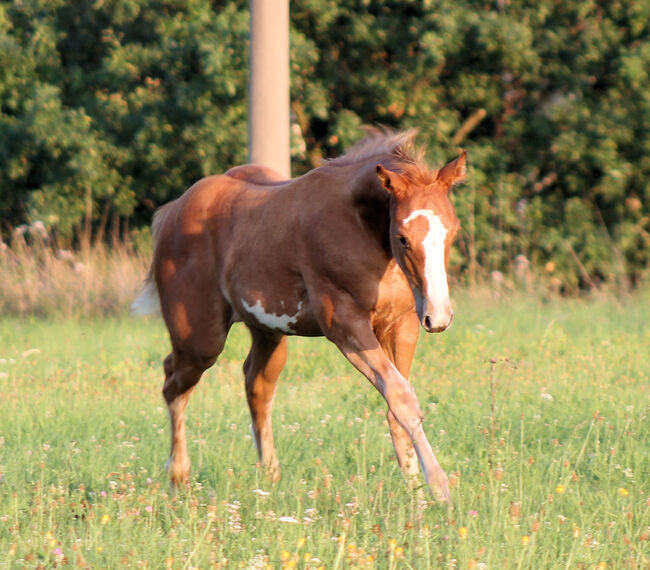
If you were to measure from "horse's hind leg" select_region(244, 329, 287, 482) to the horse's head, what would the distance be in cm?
175

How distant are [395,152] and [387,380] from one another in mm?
1135

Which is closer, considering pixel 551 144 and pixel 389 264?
pixel 389 264

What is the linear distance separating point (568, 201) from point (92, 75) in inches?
286

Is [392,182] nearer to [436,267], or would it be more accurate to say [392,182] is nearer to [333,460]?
[436,267]

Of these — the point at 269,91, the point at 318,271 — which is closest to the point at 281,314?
the point at 318,271

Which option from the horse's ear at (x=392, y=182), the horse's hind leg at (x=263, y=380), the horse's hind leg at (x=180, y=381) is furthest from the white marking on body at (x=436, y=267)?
the horse's hind leg at (x=180, y=381)

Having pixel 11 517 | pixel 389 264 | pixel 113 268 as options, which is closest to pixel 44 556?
pixel 11 517

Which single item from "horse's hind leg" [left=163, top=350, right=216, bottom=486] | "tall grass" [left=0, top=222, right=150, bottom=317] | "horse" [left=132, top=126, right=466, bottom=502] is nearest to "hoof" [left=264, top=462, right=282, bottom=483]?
"horse" [left=132, top=126, right=466, bottom=502]

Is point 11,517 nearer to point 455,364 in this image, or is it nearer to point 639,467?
point 639,467

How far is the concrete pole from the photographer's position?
10219mm

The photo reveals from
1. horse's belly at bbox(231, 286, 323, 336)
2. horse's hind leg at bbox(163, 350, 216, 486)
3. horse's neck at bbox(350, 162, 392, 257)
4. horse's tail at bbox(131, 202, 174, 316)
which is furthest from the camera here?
horse's tail at bbox(131, 202, 174, 316)

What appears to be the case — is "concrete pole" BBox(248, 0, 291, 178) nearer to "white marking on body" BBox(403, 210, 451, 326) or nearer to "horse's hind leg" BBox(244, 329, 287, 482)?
"horse's hind leg" BBox(244, 329, 287, 482)

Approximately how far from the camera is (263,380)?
607 centimetres

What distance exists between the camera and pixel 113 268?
13250 millimetres
